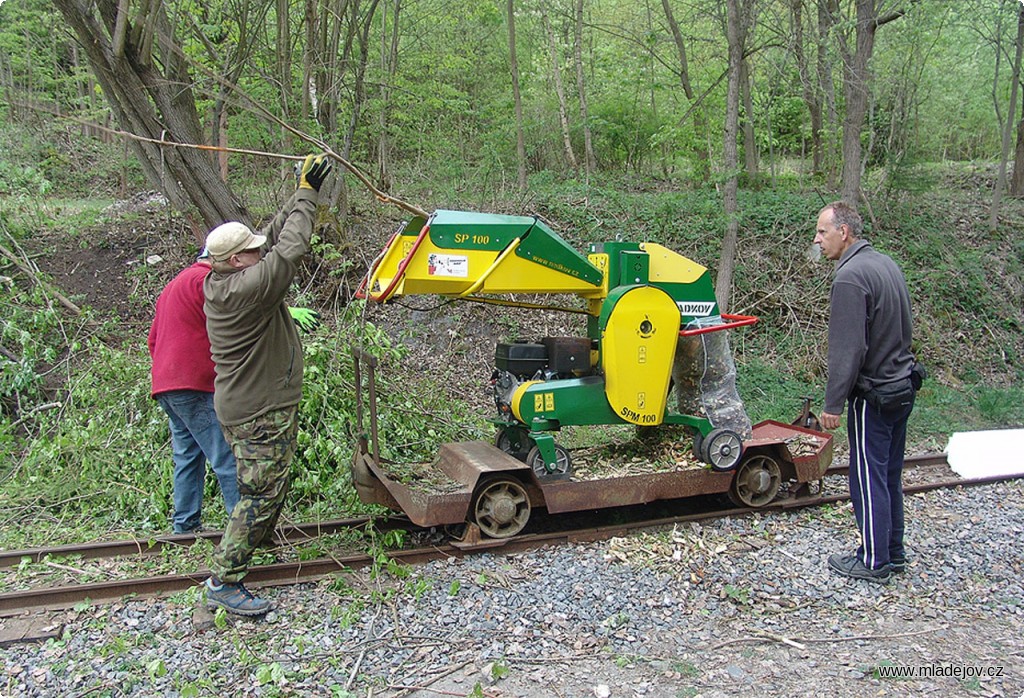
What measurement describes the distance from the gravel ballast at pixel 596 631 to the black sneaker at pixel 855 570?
5 centimetres

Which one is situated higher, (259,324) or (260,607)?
(259,324)

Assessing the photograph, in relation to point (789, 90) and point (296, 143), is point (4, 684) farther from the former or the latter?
point (789, 90)

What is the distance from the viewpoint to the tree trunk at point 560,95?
15297 mm

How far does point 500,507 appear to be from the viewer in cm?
500

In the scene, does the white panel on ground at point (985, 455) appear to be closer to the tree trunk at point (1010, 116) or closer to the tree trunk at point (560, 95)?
the tree trunk at point (1010, 116)

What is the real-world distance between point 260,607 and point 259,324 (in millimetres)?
1604

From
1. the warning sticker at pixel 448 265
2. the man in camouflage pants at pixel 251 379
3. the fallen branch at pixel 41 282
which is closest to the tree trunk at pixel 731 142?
the warning sticker at pixel 448 265

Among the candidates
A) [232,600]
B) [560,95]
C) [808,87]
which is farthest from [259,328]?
[808,87]

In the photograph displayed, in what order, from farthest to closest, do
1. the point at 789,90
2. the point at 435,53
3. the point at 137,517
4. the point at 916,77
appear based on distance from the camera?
the point at 789,90
the point at 916,77
the point at 435,53
the point at 137,517

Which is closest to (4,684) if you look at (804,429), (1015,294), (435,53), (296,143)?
(804,429)

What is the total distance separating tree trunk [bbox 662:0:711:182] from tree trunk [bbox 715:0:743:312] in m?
3.38

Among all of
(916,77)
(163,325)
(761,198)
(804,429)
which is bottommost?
(804,429)

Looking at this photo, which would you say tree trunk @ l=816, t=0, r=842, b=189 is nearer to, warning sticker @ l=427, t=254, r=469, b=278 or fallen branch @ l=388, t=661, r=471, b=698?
warning sticker @ l=427, t=254, r=469, b=278

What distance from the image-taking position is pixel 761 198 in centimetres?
1398
